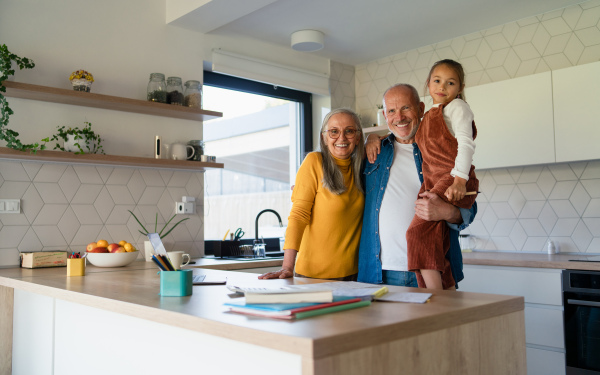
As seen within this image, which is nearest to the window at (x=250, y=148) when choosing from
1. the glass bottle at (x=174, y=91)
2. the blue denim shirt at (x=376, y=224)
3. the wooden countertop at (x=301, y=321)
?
the glass bottle at (x=174, y=91)

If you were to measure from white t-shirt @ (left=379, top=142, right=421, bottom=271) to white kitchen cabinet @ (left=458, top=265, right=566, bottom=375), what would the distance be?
4.68 ft

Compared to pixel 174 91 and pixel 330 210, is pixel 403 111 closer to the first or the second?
pixel 330 210

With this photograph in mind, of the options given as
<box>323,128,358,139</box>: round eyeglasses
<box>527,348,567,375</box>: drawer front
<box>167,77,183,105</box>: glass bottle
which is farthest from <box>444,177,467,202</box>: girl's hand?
<box>167,77,183,105</box>: glass bottle

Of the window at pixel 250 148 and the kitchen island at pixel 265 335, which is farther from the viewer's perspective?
the window at pixel 250 148

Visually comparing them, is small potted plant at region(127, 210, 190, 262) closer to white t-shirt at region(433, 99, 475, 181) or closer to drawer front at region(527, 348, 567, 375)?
white t-shirt at region(433, 99, 475, 181)

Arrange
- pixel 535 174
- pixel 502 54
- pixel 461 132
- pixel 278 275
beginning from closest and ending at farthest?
pixel 278 275, pixel 461 132, pixel 535 174, pixel 502 54

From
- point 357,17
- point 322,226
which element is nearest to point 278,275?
point 322,226

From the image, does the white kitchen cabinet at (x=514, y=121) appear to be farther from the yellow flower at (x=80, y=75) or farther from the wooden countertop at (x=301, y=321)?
the yellow flower at (x=80, y=75)

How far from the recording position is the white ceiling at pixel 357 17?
3404 millimetres

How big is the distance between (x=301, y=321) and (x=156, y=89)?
261cm

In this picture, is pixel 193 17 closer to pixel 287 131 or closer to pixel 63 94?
pixel 63 94

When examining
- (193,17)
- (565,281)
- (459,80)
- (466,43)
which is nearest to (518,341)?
(459,80)

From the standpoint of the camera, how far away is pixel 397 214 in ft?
6.61

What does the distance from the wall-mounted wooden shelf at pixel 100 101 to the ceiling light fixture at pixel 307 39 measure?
929 mm
